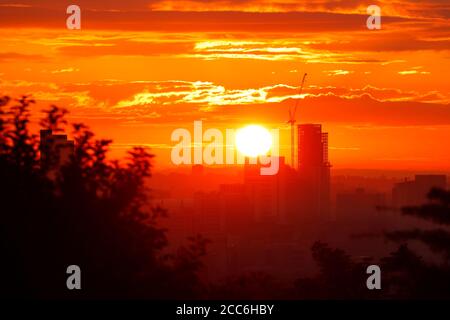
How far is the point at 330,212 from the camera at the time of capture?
102938 mm

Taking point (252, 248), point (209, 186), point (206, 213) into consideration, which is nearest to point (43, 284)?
point (252, 248)

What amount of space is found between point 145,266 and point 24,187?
2.57 meters

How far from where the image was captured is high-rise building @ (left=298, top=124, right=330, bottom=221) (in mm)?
116000

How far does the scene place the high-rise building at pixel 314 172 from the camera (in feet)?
381

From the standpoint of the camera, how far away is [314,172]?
5615 inches

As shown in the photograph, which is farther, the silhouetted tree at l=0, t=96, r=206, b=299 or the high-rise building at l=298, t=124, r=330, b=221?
the high-rise building at l=298, t=124, r=330, b=221

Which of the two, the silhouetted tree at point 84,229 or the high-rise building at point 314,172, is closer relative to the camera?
the silhouetted tree at point 84,229

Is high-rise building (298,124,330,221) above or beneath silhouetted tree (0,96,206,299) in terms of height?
above

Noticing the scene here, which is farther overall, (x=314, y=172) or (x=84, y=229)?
(x=314, y=172)

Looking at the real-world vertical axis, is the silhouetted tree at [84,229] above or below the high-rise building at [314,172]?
below

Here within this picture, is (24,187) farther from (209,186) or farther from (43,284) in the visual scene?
(209,186)

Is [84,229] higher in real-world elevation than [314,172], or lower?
lower
